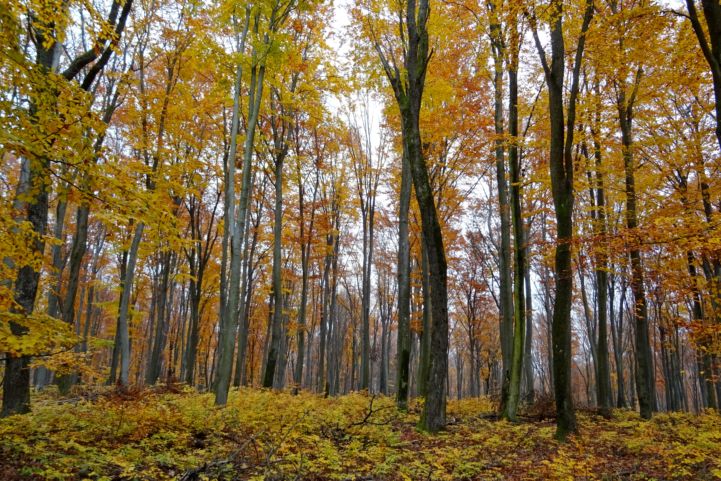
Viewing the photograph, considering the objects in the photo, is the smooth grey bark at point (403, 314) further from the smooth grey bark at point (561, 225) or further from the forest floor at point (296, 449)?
the smooth grey bark at point (561, 225)

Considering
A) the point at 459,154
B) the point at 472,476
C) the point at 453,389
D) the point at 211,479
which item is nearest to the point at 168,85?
the point at 459,154

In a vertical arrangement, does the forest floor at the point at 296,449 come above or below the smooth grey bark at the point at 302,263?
below

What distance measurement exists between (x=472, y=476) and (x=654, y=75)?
38.1 feet

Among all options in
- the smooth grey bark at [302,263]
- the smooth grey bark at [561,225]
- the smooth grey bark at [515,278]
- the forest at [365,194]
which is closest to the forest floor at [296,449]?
the forest at [365,194]

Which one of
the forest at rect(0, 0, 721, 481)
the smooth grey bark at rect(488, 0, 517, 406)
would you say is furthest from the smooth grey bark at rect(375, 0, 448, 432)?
the smooth grey bark at rect(488, 0, 517, 406)

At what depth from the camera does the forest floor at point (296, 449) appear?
442cm

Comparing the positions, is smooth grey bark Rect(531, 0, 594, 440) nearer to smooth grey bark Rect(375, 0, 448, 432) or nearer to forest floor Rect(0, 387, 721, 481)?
forest floor Rect(0, 387, 721, 481)

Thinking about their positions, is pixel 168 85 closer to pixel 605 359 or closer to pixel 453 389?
pixel 605 359

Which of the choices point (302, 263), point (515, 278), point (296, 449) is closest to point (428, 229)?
point (515, 278)

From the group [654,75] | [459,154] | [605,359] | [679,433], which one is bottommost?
[679,433]

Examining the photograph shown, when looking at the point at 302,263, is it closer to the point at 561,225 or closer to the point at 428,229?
the point at 428,229

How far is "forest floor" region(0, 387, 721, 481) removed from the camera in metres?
4.42

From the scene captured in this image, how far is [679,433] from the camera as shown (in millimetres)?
7785

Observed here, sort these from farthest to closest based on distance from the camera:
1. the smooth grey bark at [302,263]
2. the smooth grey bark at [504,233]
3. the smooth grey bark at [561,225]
Result: the smooth grey bark at [302,263]
the smooth grey bark at [504,233]
the smooth grey bark at [561,225]
